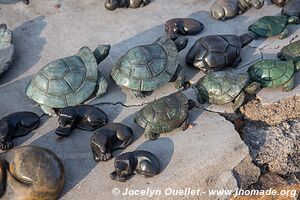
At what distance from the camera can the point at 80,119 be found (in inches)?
241

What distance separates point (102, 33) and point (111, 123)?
2.41 m

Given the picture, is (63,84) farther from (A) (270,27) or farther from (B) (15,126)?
(A) (270,27)

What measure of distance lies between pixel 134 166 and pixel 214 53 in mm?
2397

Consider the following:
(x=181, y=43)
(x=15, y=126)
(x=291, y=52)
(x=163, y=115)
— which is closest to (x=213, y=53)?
(x=181, y=43)

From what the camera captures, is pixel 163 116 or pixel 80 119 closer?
pixel 163 116

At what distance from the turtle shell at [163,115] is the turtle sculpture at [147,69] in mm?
512

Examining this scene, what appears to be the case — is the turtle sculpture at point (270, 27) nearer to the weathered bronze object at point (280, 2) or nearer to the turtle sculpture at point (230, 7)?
the turtle sculpture at point (230, 7)

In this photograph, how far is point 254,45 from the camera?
764 cm

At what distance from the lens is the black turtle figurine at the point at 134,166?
5434 millimetres

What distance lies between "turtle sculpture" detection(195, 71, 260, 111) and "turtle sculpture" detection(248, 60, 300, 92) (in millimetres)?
263

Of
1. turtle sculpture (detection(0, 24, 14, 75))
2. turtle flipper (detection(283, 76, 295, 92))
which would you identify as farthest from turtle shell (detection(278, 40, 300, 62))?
turtle sculpture (detection(0, 24, 14, 75))

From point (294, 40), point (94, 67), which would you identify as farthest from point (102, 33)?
point (294, 40)

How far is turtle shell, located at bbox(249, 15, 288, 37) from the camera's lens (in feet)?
25.0

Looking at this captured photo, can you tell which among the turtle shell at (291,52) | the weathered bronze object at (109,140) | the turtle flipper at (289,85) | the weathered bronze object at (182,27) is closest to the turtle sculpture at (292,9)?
the turtle shell at (291,52)
